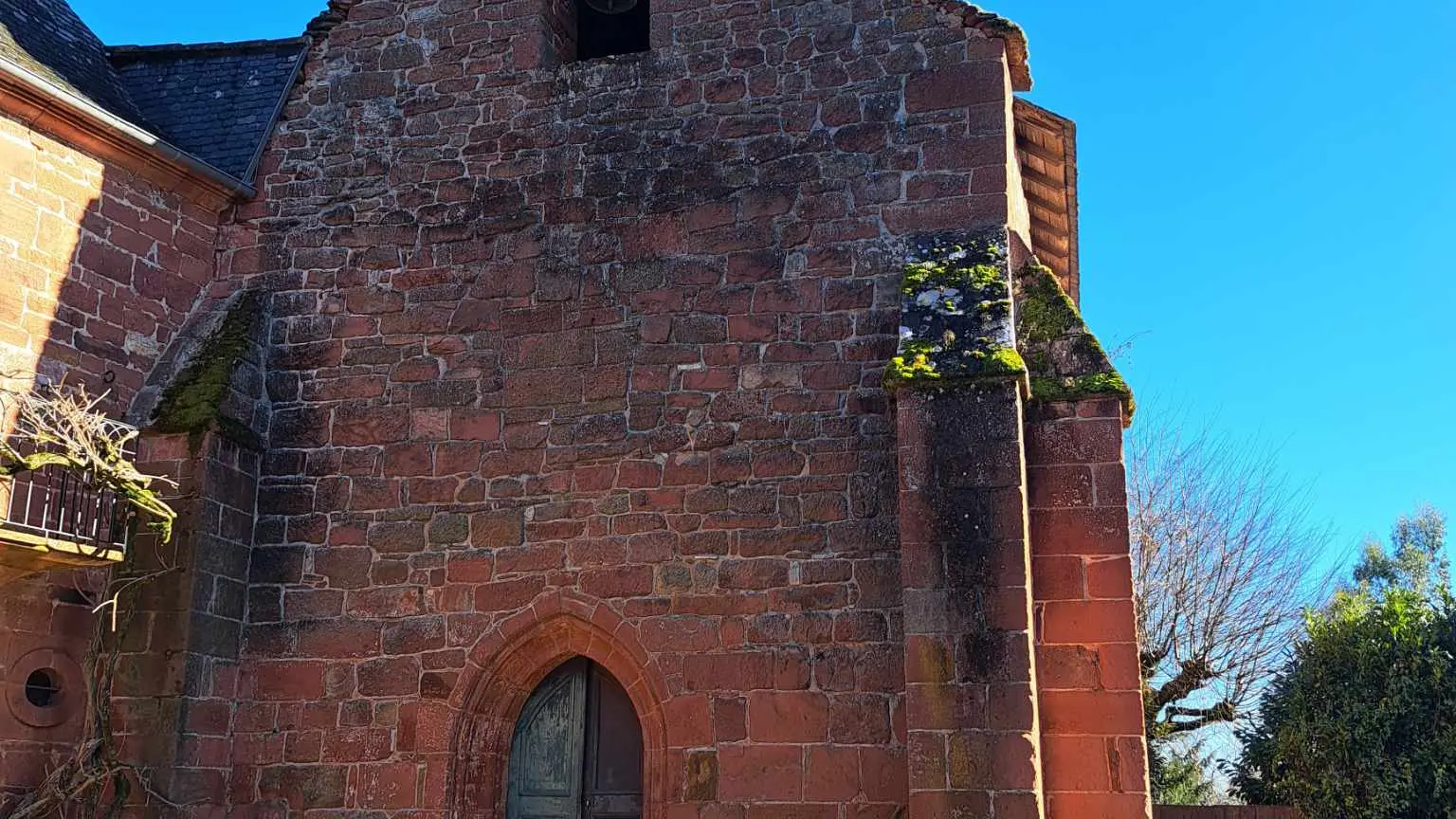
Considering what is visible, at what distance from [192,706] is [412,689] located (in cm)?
126

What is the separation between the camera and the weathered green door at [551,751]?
26.7 ft

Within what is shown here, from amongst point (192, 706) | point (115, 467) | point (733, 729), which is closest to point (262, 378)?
point (115, 467)

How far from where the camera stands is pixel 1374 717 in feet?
35.3

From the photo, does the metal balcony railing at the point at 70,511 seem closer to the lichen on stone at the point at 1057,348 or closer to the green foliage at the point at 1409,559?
the lichen on stone at the point at 1057,348

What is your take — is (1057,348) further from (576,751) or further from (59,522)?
(59,522)

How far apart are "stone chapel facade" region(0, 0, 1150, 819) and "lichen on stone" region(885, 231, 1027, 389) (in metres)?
0.03

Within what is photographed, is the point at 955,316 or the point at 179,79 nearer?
the point at 955,316

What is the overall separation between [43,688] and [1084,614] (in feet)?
19.3

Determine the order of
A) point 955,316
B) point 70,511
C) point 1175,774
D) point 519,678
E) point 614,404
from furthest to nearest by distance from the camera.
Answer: point 1175,774
point 614,404
point 519,678
point 70,511
point 955,316

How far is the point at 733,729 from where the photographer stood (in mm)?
7457

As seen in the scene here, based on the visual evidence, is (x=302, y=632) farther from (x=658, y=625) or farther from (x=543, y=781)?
(x=658, y=625)

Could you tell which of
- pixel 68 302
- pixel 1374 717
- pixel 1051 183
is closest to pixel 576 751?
pixel 68 302

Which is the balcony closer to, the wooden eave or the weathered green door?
the weathered green door

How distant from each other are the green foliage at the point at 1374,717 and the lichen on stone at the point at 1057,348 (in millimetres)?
4935
